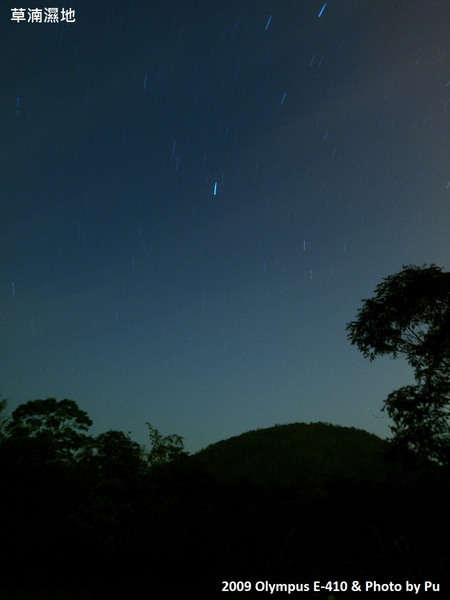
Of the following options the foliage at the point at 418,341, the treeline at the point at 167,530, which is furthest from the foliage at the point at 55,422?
the foliage at the point at 418,341

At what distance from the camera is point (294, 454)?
4488 centimetres

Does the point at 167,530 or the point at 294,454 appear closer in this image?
the point at 167,530

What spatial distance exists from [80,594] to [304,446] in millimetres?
38923

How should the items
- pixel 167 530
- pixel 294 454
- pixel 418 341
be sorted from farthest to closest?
pixel 294 454
pixel 418 341
pixel 167 530

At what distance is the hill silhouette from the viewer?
41562 millimetres

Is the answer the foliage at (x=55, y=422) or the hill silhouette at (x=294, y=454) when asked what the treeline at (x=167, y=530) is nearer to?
the foliage at (x=55, y=422)

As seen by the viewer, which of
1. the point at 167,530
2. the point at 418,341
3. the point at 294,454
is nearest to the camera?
the point at 167,530

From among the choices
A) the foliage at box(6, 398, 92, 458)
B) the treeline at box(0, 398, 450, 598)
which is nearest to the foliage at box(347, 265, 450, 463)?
the treeline at box(0, 398, 450, 598)

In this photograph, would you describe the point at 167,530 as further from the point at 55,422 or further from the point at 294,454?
the point at 294,454

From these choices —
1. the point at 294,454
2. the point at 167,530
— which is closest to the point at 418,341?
the point at 167,530

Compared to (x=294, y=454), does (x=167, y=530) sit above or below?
below

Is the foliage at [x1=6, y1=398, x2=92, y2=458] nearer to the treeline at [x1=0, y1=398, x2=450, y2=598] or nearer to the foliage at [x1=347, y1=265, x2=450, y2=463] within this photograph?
the treeline at [x1=0, y1=398, x2=450, y2=598]

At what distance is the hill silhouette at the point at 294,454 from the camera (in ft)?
136

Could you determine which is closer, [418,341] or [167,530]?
[167,530]
